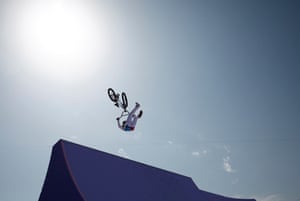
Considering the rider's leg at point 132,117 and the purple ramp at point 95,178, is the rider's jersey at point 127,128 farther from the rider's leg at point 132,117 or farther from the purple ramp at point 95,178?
the purple ramp at point 95,178

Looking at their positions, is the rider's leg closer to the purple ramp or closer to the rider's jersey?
the rider's jersey

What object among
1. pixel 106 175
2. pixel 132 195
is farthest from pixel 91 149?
pixel 132 195

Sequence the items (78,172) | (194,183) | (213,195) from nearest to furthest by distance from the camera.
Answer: (78,172) → (194,183) → (213,195)

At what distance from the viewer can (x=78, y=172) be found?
35.1ft

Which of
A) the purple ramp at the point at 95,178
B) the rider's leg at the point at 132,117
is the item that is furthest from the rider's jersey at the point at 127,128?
the purple ramp at the point at 95,178

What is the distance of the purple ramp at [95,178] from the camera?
10.4 m

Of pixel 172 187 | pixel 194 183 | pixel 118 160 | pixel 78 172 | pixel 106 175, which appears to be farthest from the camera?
pixel 194 183

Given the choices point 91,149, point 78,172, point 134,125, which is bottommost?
point 78,172

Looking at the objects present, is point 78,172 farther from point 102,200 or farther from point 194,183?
point 194,183

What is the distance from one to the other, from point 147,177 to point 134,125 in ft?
16.7

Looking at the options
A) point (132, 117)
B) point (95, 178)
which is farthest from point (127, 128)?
point (95, 178)

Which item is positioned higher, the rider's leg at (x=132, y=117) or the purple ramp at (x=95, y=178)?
the rider's leg at (x=132, y=117)

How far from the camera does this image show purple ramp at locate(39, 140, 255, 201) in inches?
409

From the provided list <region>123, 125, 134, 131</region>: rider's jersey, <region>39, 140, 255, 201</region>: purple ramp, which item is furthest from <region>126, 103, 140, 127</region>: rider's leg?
<region>39, 140, 255, 201</region>: purple ramp
